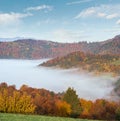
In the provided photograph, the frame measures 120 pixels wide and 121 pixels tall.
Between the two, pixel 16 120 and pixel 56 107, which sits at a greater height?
pixel 16 120

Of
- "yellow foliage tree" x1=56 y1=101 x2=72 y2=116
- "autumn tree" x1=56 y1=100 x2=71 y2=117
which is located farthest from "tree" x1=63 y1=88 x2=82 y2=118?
"yellow foliage tree" x1=56 y1=101 x2=72 y2=116

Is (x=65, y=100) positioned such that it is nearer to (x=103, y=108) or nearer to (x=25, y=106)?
(x=103, y=108)

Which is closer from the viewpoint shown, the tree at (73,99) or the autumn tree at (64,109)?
the autumn tree at (64,109)

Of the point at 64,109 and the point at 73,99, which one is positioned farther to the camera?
the point at 73,99

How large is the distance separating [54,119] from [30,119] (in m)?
3.36

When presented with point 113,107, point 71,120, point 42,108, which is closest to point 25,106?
point 42,108

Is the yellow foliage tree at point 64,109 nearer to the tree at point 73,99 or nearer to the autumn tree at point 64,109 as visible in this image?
the autumn tree at point 64,109

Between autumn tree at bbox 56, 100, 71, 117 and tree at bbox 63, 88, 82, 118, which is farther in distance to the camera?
tree at bbox 63, 88, 82, 118

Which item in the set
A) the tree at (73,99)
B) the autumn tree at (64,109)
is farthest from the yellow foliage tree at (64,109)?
the tree at (73,99)

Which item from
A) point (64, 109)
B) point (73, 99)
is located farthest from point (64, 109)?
point (73, 99)

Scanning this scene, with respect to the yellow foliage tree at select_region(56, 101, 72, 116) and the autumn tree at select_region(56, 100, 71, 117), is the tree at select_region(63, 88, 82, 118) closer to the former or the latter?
the autumn tree at select_region(56, 100, 71, 117)

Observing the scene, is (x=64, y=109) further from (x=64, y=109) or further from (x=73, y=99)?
(x=73, y=99)

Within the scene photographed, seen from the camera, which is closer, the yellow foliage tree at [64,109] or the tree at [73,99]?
the yellow foliage tree at [64,109]

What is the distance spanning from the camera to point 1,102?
96.1 m
